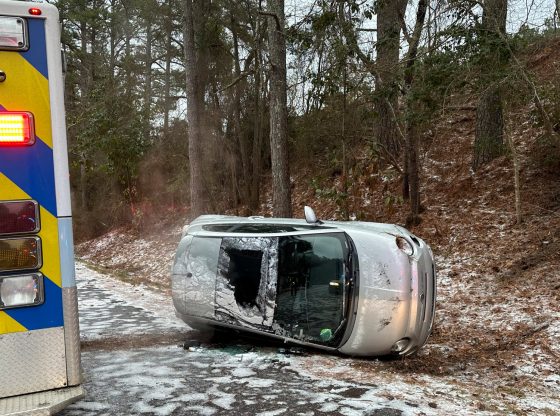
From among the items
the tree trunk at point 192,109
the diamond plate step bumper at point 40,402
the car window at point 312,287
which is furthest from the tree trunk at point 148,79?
the diamond plate step bumper at point 40,402

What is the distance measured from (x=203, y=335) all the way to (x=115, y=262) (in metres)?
13.3

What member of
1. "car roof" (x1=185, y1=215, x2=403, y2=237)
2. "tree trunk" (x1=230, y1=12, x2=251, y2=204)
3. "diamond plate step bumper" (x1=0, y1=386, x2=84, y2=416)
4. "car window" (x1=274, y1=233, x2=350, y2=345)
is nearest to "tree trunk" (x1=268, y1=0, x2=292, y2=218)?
"car roof" (x1=185, y1=215, x2=403, y2=237)

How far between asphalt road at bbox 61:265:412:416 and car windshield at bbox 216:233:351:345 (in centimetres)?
36

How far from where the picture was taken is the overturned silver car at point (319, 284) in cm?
529

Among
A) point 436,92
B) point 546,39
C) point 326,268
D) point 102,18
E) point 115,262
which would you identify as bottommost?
point 115,262

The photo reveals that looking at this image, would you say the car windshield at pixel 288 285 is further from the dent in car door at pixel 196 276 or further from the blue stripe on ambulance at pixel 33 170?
the blue stripe on ambulance at pixel 33 170

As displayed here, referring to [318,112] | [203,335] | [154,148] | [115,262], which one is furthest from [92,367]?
[154,148]

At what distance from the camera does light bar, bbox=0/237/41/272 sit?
10.5 ft

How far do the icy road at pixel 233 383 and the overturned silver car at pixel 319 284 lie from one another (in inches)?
12.9

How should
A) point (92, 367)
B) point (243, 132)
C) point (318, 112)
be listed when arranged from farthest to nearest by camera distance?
point (243, 132), point (318, 112), point (92, 367)

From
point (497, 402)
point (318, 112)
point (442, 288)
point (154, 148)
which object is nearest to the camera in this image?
point (497, 402)

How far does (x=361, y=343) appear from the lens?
5363 mm

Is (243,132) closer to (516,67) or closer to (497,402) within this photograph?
(516,67)

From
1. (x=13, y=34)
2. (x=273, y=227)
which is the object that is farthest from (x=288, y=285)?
(x=13, y=34)
